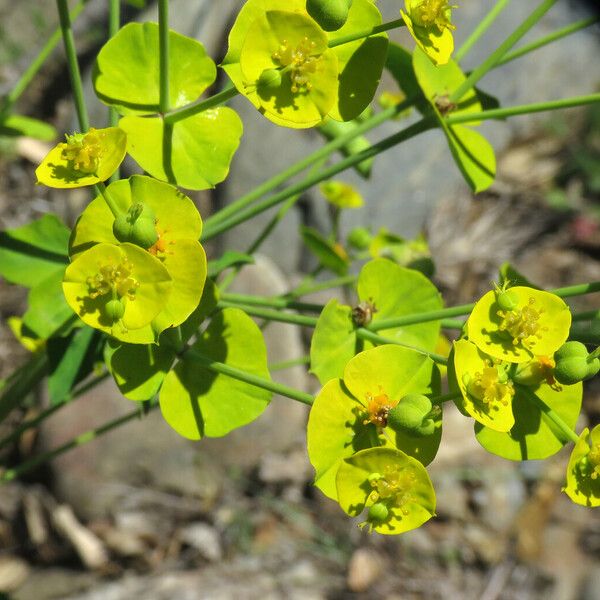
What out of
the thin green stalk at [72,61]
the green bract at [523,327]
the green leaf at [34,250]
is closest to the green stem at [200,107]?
the thin green stalk at [72,61]

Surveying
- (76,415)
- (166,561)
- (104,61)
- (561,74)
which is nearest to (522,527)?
(166,561)

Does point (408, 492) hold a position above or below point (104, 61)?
below

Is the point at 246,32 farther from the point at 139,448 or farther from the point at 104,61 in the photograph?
the point at 139,448

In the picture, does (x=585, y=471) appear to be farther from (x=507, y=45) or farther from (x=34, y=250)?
(x=34, y=250)

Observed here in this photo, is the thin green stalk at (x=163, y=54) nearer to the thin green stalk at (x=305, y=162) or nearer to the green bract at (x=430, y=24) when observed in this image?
the thin green stalk at (x=305, y=162)

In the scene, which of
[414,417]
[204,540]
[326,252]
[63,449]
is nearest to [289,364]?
[326,252]

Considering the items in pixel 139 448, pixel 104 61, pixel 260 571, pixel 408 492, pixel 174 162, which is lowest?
pixel 260 571
